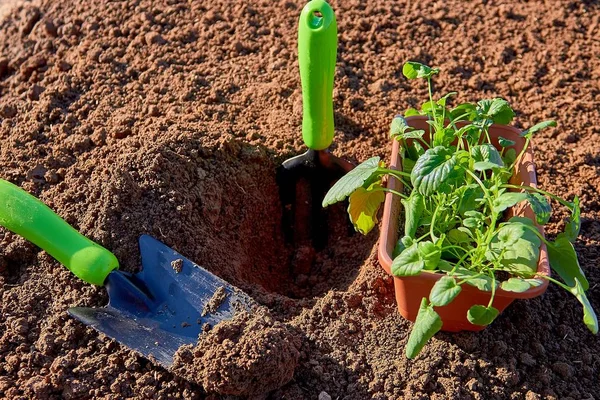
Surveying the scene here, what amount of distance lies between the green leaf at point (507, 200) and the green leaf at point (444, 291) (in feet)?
0.67

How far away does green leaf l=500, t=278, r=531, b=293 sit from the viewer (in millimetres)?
1511

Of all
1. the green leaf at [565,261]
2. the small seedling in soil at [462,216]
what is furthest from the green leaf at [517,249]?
the green leaf at [565,261]

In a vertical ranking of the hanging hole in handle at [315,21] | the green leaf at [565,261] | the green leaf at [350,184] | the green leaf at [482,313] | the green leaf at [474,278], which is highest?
the hanging hole in handle at [315,21]

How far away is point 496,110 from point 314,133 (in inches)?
21.5

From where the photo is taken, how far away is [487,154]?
171 cm

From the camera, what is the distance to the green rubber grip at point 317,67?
6.17 feet

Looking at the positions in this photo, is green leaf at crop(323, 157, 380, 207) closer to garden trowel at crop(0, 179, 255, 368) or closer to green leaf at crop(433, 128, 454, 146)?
green leaf at crop(433, 128, 454, 146)

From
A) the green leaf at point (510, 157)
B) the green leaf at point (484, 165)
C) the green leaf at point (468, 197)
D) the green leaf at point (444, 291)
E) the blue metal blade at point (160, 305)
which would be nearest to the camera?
the green leaf at point (444, 291)

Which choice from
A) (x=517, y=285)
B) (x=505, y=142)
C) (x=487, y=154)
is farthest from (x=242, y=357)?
(x=505, y=142)

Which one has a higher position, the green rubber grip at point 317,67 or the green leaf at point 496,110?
the green rubber grip at point 317,67

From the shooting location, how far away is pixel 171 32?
2.70m

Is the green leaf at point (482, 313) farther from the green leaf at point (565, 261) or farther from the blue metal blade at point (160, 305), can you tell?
the blue metal blade at point (160, 305)

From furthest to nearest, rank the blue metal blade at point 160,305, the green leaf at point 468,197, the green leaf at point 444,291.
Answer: the blue metal blade at point 160,305, the green leaf at point 468,197, the green leaf at point 444,291

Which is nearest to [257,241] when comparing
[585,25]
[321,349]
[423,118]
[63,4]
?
[321,349]
